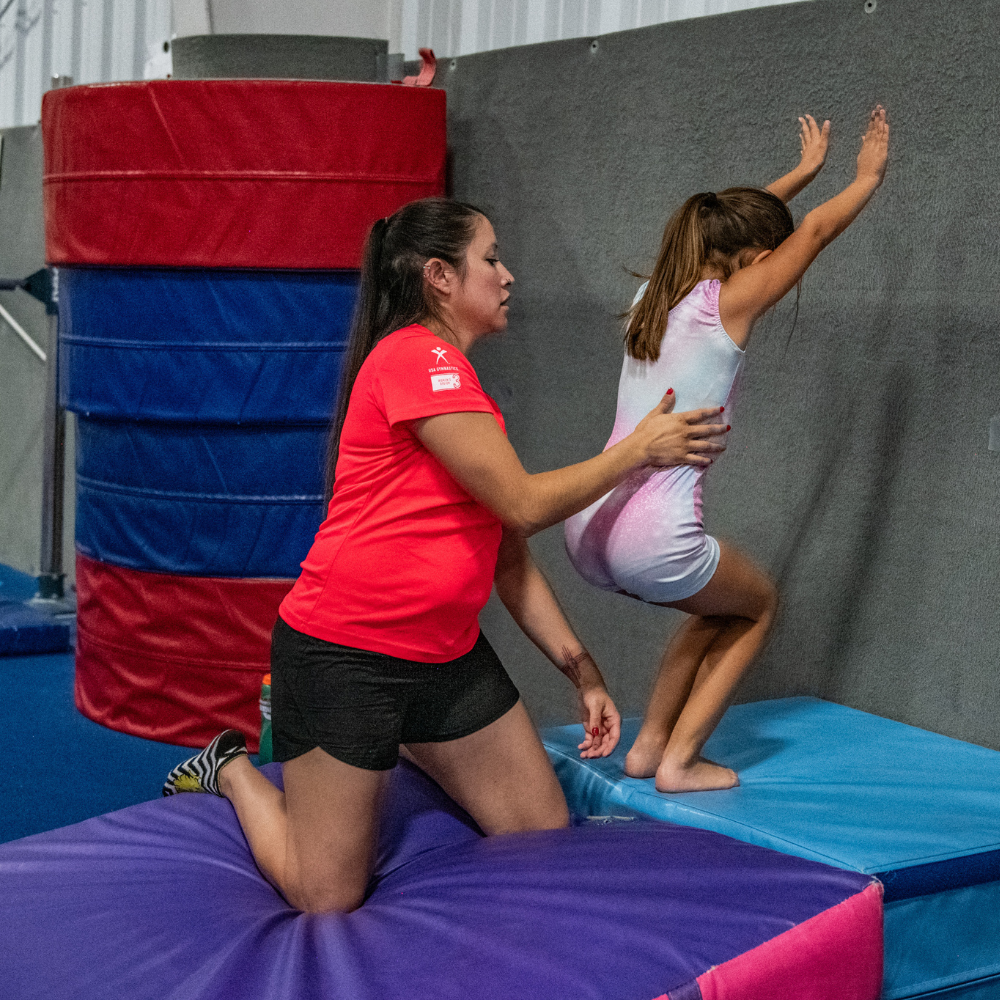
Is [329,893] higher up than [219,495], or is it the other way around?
[219,495]

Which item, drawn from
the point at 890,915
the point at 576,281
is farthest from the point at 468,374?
the point at 576,281

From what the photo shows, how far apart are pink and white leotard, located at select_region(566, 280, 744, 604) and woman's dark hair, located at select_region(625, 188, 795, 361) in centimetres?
2

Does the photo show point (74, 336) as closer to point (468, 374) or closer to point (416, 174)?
point (416, 174)

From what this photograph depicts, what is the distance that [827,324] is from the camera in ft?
8.97

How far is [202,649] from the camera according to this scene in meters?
3.50

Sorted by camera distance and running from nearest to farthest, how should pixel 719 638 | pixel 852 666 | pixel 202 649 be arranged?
1. pixel 719 638
2. pixel 852 666
3. pixel 202 649

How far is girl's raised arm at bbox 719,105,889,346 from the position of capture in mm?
2061

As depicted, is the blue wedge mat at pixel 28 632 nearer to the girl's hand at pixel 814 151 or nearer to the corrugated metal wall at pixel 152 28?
the corrugated metal wall at pixel 152 28

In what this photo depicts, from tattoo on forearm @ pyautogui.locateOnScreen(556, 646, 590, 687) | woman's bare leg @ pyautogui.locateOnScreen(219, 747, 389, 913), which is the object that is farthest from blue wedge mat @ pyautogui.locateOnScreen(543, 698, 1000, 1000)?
woman's bare leg @ pyautogui.locateOnScreen(219, 747, 389, 913)

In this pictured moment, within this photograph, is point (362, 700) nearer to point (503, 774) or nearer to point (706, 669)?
point (503, 774)

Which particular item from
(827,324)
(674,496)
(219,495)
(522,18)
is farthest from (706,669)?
(522,18)

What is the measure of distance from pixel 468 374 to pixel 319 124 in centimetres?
164

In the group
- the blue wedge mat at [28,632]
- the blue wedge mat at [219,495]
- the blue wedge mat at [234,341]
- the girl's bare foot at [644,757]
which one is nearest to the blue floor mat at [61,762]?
the blue wedge mat at [28,632]

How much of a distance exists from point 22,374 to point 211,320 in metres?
2.81
